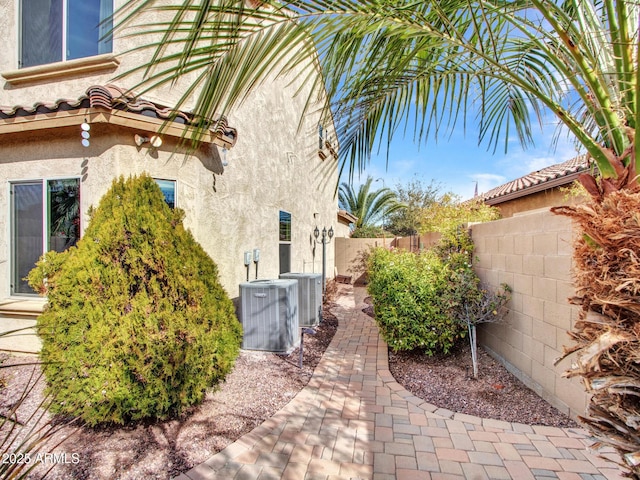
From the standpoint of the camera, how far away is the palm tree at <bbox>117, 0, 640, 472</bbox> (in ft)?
4.58

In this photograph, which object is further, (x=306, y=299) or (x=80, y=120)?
(x=306, y=299)

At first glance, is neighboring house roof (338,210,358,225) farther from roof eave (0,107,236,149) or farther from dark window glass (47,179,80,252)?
dark window glass (47,179,80,252)

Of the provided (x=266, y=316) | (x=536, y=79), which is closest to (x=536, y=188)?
(x=536, y=79)

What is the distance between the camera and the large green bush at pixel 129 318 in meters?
3.56

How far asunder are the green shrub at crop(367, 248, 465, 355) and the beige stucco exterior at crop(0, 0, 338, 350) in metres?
2.36

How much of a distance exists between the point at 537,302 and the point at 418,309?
168 cm

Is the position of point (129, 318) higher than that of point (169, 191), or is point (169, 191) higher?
point (169, 191)

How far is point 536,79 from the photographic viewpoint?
9.27 ft

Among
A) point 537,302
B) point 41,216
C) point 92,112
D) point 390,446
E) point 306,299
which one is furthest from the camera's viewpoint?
point 306,299

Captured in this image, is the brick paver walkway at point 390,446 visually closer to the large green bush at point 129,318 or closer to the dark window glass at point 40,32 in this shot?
the large green bush at point 129,318

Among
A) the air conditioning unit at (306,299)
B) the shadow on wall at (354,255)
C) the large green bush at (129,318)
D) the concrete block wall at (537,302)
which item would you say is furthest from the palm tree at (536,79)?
the shadow on wall at (354,255)

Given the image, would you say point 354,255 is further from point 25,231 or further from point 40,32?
point 40,32

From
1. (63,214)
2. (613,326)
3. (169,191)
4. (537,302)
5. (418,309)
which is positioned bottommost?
(418,309)

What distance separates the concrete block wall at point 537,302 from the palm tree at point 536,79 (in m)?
2.34
